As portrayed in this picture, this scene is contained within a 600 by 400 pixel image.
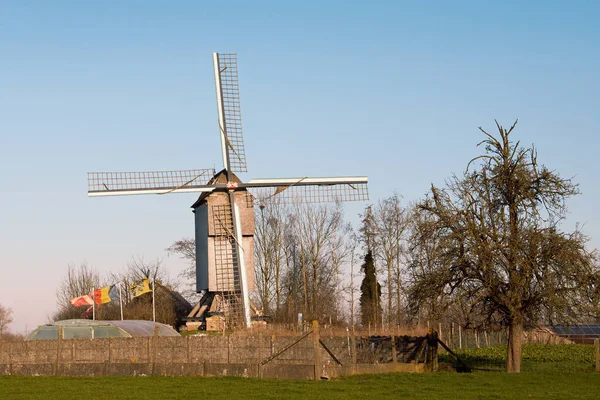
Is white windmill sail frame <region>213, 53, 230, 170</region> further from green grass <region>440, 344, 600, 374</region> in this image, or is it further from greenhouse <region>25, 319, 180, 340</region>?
green grass <region>440, 344, 600, 374</region>

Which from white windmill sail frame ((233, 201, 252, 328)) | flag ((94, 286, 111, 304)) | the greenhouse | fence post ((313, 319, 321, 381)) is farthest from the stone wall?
flag ((94, 286, 111, 304))

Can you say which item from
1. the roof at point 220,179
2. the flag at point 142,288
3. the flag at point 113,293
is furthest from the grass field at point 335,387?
the flag at point 113,293

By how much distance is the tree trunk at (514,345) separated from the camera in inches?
1165

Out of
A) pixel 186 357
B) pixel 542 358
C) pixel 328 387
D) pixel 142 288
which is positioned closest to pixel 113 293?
pixel 142 288

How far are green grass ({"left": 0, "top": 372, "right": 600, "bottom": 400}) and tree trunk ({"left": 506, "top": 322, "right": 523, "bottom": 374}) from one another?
26.6 inches

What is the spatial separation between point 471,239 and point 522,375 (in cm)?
469

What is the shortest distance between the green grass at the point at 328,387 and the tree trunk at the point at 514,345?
68 centimetres

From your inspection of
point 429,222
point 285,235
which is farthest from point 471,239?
point 285,235

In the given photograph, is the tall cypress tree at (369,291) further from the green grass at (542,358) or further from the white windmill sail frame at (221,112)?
the white windmill sail frame at (221,112)

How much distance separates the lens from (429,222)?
29609 mm

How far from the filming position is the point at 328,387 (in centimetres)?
2520

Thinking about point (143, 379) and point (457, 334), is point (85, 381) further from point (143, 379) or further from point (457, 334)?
point (457, 334)

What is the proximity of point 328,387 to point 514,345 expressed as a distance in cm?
805

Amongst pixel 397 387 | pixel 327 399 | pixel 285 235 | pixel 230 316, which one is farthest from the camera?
pixel 285 235
